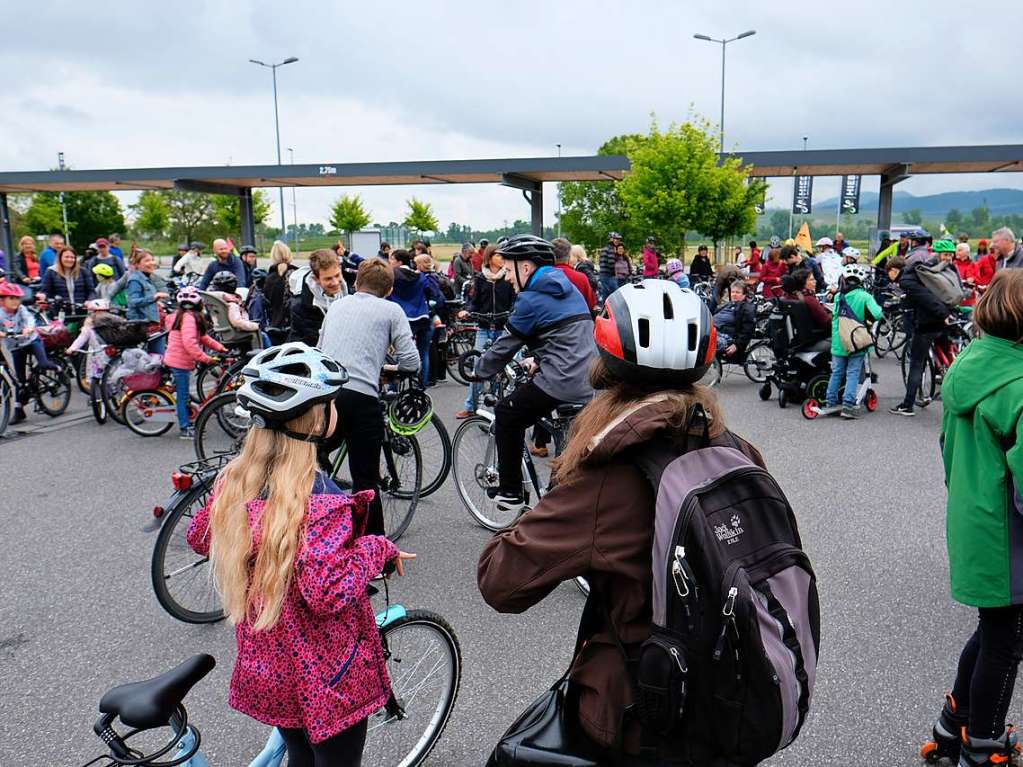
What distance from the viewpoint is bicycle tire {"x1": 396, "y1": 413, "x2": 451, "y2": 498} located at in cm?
609

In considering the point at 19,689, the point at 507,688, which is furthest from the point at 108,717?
the point at 19,689

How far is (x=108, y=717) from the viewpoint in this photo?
1.90m

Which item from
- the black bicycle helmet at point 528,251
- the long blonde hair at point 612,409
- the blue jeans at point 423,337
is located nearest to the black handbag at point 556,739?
the long blonde hair at point 612,409

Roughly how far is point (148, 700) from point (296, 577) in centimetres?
45

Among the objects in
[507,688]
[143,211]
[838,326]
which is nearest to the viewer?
[507,688]

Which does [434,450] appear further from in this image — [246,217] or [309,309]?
[246,217]

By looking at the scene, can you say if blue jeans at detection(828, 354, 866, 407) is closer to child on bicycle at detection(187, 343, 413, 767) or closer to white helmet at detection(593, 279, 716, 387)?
white helmet at detection(593, 279, 716, 387)

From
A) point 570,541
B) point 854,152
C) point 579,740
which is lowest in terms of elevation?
point 579,740

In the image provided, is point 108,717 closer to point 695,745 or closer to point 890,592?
point 695,745

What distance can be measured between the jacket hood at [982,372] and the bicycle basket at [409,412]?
3783mm

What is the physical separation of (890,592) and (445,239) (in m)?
76.3

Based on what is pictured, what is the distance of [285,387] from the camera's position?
2.34 meters

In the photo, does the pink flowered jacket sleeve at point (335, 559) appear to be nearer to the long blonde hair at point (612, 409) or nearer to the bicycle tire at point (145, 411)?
the long blonde hair at point (612, 409)

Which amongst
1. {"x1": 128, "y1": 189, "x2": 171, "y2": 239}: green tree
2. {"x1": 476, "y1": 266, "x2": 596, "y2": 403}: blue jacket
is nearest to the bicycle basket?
{"x1": 476, "y1": 266, "x2": 596, "y2": 403}: blue jacket
